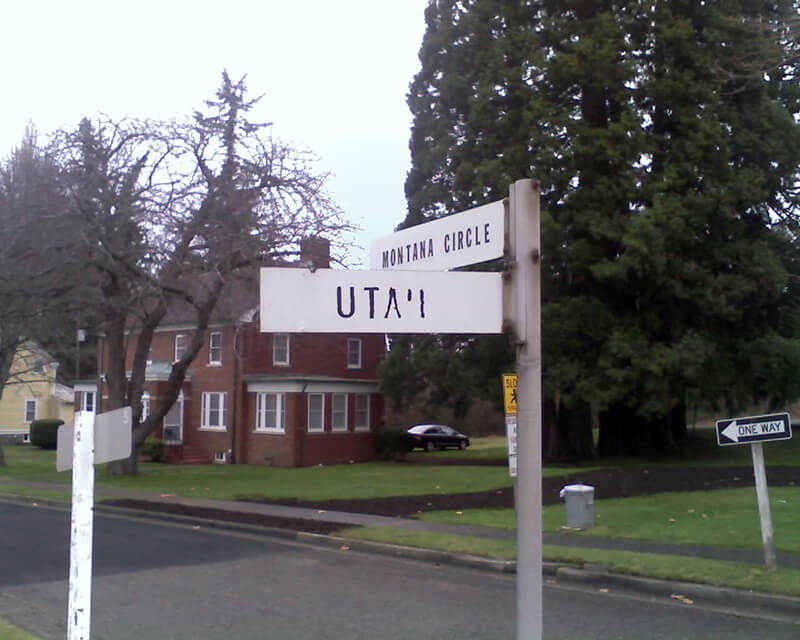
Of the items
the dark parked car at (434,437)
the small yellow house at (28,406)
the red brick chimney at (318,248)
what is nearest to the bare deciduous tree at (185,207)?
the red brick chimney at (318,248)

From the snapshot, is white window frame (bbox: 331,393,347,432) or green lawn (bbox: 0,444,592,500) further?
white window frame (bbox: 331,393,347,432)

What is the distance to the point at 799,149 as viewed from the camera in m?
27.4

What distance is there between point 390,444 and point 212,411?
833 cm

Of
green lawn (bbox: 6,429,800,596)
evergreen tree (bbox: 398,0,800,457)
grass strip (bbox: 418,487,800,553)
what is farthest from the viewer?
evergreen tree (bbox: 398,0,800,457)

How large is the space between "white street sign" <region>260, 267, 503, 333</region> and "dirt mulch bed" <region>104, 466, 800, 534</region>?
12.7m

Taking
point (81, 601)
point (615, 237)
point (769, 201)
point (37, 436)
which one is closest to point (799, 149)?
point (769, 201)

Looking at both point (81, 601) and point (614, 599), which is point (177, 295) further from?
point (81, 601)

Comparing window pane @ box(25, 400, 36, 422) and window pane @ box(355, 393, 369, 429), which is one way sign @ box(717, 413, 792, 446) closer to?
window pane @ box(355, 393, 369, 429)

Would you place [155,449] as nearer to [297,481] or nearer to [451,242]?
[297,481]

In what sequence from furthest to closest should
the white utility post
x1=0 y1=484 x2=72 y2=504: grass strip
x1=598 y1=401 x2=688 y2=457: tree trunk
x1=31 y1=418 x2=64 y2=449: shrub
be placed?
x1=31 y1=418 x2=64 y2=449: shrub, x1=598 y1=401 x2=688 y2=457: tree trunk, x1=0 y1=484 x2=72 y2=504: grass strip, the white utility post

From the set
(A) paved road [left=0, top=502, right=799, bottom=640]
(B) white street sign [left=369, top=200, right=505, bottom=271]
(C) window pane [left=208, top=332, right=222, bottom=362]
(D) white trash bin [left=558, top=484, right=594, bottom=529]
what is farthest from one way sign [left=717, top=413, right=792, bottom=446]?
(C) window pane [left=208, top=332, right=222, bottom=362]

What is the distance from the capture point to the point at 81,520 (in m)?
5.92

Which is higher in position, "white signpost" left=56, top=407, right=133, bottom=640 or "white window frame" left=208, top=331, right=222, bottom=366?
"white window frame" left=208, top=331, right=222, bottom=366

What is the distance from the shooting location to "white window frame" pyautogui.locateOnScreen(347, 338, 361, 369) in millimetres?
41781
